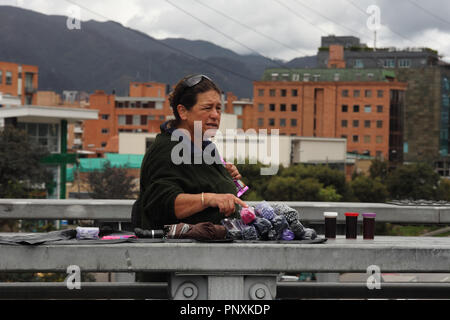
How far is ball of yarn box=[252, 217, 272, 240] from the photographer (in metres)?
4.24

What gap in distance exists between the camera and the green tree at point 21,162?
216 ft

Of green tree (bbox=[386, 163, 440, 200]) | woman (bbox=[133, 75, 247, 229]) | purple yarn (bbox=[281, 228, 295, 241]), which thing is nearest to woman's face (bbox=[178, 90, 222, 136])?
woman (bbox=[133, 75, 247, 229])

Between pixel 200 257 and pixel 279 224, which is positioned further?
pixel 279 224

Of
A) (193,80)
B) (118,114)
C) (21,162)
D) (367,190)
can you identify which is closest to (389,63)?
(118,114)

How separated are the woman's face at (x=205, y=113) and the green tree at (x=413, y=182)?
97.2 meters

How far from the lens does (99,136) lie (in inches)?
6422

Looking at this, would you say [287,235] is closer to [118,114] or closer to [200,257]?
[200,257]

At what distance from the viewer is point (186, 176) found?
438 cm

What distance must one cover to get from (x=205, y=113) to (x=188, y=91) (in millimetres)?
169

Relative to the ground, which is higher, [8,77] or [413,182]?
[8,77]

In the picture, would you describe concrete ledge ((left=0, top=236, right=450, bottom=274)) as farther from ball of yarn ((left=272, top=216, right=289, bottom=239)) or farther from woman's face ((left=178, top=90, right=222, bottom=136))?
woman's face ((left=178, top=90, right=222, bottom=136))

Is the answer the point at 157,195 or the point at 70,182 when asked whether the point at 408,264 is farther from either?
the point at 70,182

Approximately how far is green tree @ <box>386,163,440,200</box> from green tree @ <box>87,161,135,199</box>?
38.7 meters
